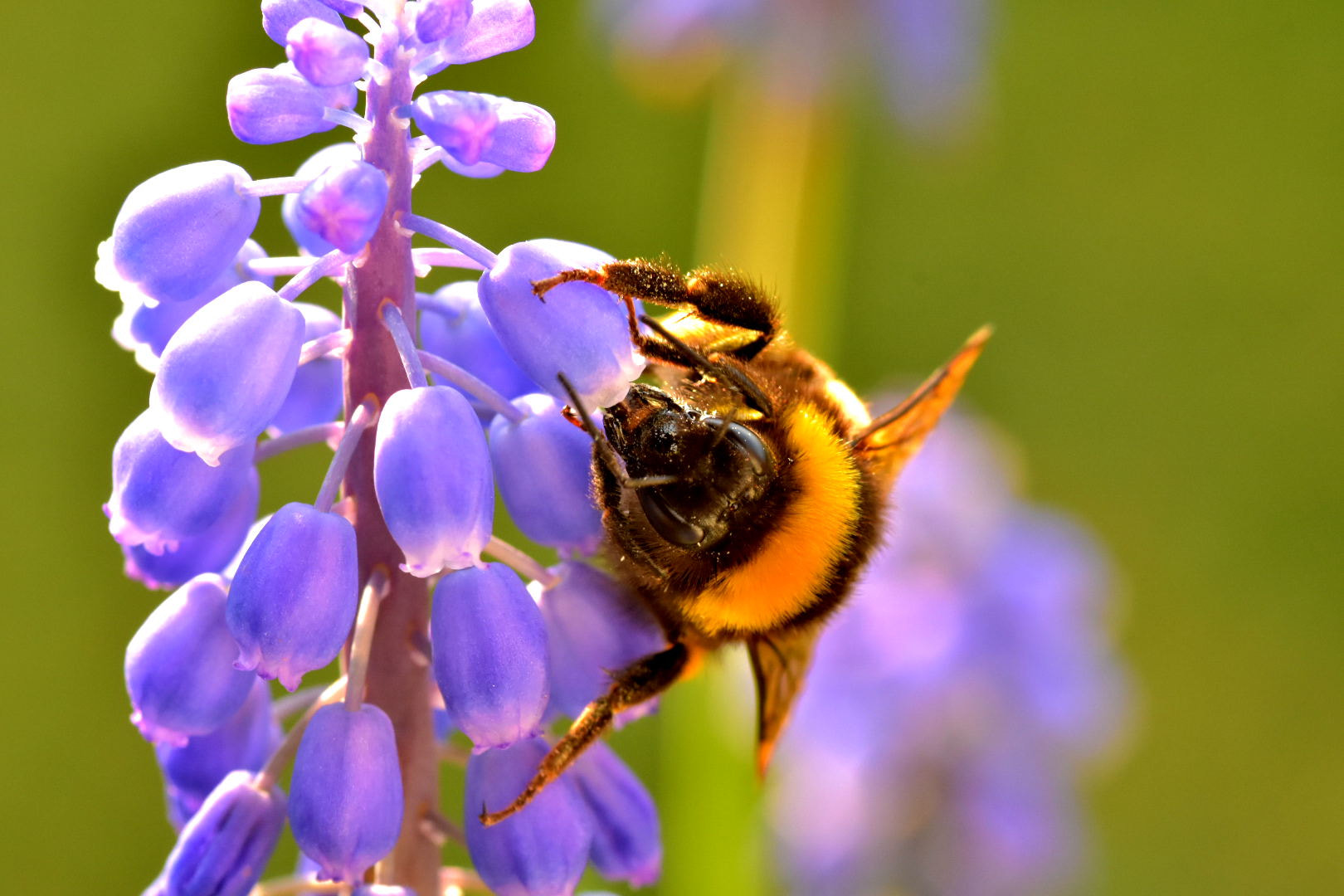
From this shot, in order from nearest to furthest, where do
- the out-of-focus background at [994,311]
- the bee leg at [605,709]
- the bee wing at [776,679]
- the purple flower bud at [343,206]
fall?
the purple flower bud at [343,206] → the bee leg at [605,709] → the bee wing at [776,679] → the out-of-focus background at [994,311]

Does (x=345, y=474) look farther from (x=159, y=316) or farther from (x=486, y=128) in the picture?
(x=486, y=128)

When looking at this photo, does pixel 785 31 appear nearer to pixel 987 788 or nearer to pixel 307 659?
pixel 987 788

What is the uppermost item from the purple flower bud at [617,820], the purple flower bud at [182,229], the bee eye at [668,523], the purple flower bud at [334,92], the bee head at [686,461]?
the purple flower bud at [334,92]

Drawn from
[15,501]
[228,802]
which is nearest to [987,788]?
[228,802]

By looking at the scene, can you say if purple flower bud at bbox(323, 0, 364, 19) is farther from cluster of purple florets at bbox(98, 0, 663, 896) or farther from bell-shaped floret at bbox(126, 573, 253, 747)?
bell-shaped floret at bbox(126, 573, 253, 747)

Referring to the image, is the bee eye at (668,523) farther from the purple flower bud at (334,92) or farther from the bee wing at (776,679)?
the purple flower bud at (334,92)

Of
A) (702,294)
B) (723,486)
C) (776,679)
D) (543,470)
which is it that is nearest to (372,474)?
(543,470)

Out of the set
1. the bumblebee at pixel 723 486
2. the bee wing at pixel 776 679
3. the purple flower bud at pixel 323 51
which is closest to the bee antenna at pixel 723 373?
the bumblebee at pixel 723 486
